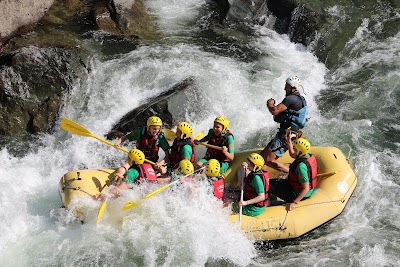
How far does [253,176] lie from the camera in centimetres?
658

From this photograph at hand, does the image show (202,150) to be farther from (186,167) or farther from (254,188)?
(254,188)

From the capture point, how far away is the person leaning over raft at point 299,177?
6711mm

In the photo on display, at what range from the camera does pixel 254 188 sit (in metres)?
6.61

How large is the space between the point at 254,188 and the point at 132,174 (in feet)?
5.22

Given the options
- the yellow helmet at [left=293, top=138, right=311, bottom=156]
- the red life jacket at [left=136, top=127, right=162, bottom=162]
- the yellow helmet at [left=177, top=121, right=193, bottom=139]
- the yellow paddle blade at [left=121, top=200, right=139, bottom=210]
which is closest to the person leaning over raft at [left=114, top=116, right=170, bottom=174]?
the red life jacket at [left=136, top=127, right=162, bottom=162]

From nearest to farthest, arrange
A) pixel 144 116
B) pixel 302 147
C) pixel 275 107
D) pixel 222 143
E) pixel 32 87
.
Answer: pixel 302 147
pixel 275 107
pixel 222 143
pixel 144 116
pixel 32 87

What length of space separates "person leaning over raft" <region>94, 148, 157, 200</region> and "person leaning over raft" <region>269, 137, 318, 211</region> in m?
1.75

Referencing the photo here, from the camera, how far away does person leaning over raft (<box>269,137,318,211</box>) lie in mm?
6711

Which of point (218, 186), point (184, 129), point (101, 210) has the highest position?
point (184, 129)

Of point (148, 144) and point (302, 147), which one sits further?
point (148, 144)

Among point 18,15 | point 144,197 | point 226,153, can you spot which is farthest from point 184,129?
point 18,15

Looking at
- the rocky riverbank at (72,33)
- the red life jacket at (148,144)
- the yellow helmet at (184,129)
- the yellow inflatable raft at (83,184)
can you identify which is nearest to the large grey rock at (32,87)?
the rocky riverbank at (72,33)

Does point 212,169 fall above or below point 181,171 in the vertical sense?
above

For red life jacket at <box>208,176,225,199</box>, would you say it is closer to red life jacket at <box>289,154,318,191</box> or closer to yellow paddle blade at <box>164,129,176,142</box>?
red life jacket at <box>289,154,318,191</box>
